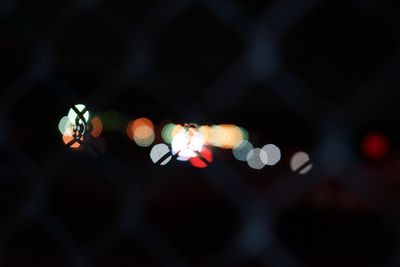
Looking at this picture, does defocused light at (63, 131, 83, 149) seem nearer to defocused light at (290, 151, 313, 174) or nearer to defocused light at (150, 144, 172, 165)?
defocused light at (150, 144, 172, 165)

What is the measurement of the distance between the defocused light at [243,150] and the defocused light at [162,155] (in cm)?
8

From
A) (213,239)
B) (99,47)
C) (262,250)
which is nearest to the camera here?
(262,250)

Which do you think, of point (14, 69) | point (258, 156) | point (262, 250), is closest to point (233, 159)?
point (258, 156)

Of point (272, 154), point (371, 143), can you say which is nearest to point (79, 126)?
point (272, 154)

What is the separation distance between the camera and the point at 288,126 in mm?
854

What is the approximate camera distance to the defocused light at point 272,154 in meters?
0.71

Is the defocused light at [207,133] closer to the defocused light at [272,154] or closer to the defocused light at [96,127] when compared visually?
the defocused light at [272,154]

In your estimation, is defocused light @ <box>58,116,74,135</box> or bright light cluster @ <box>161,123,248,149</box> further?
defocused light @ <box>58,116,74,135</box>

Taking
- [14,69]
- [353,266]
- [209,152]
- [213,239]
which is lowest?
[353,266]

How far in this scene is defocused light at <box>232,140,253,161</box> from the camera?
0.77 m

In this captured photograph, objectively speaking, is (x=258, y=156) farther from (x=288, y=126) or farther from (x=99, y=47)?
(x=99, y=47)

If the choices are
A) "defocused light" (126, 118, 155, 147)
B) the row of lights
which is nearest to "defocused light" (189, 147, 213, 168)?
the row of lights

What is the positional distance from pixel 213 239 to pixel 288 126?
2.48 meters

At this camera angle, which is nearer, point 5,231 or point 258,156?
point 258,156
